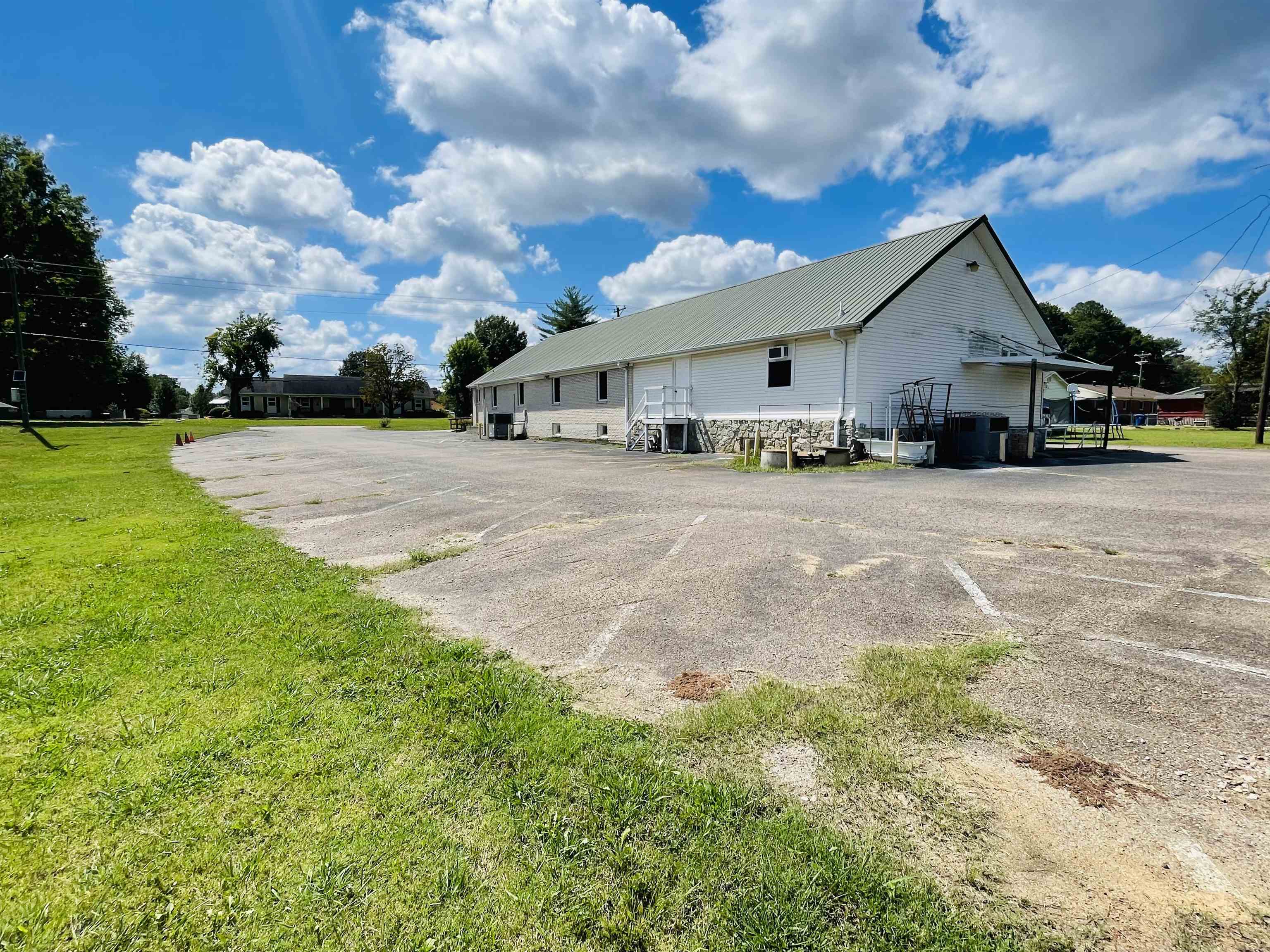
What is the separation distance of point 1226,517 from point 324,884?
10.3 metres

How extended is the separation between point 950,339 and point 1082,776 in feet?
59.8

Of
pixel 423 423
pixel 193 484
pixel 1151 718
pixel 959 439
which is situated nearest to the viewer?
pixel 1151 718

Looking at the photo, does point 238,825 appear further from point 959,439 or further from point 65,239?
point 65,239

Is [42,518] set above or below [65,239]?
below

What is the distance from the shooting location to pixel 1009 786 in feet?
7.71

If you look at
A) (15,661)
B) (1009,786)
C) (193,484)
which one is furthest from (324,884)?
(193,484)

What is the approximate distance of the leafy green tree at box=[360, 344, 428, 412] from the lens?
62.8m

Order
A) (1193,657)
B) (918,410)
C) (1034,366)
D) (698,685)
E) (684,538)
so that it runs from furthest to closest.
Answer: (1034,366) → (918,410) → (684,538) → (1193,657) → (698,685)

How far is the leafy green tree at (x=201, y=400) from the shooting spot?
338 feet

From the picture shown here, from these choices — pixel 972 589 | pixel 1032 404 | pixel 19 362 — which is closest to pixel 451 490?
pixel 972 589

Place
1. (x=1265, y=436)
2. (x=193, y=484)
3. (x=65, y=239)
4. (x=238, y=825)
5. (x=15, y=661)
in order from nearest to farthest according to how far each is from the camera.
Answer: (x=238, y=825) → (x=15, y=661) → (x=193, y=484) → (x=1265, y=436) → (x=65, y=239)

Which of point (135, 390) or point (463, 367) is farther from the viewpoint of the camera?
point (135, 390)

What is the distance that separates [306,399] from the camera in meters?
77.4

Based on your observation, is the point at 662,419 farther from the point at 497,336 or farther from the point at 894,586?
the point at 497,336
